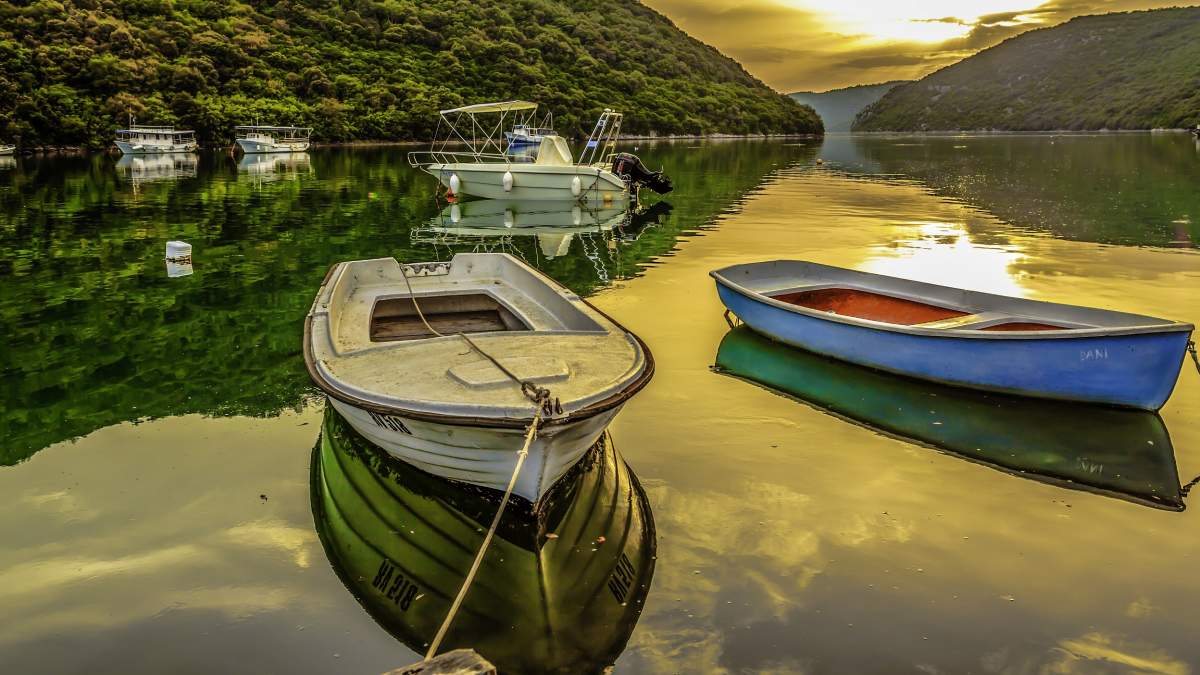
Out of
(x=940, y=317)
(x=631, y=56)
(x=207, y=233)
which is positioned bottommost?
(x=207, y=233)

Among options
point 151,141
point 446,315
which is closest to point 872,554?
point 446,315

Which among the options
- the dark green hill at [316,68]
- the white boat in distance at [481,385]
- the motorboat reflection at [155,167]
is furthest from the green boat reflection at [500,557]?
the dark green hill at [316,68]

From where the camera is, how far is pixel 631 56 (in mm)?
142375

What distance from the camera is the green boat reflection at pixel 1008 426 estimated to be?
28.1 ft

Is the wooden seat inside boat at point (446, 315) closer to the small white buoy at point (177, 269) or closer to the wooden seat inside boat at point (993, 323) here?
the wooden seat inside boat at point (993, 323)

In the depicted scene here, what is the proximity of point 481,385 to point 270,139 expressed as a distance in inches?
2824

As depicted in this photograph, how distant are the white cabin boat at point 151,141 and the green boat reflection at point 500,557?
69.0 metres

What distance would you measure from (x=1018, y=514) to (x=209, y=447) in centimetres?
871

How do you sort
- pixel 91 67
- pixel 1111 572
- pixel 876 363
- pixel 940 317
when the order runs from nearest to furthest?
1. pixel 1111 572
2. pixel 876 363
3. pixel 940 317
4. pixel 91 67

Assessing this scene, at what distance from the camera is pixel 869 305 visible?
44.2ft

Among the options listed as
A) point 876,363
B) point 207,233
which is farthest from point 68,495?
point 207,233

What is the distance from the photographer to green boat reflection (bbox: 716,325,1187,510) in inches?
337

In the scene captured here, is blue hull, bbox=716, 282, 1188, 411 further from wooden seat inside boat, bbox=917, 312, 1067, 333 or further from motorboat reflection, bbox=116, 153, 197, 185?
motorboat reflection, bbox=116, 153, 197, 185

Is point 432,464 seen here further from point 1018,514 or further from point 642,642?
point 1018,514
